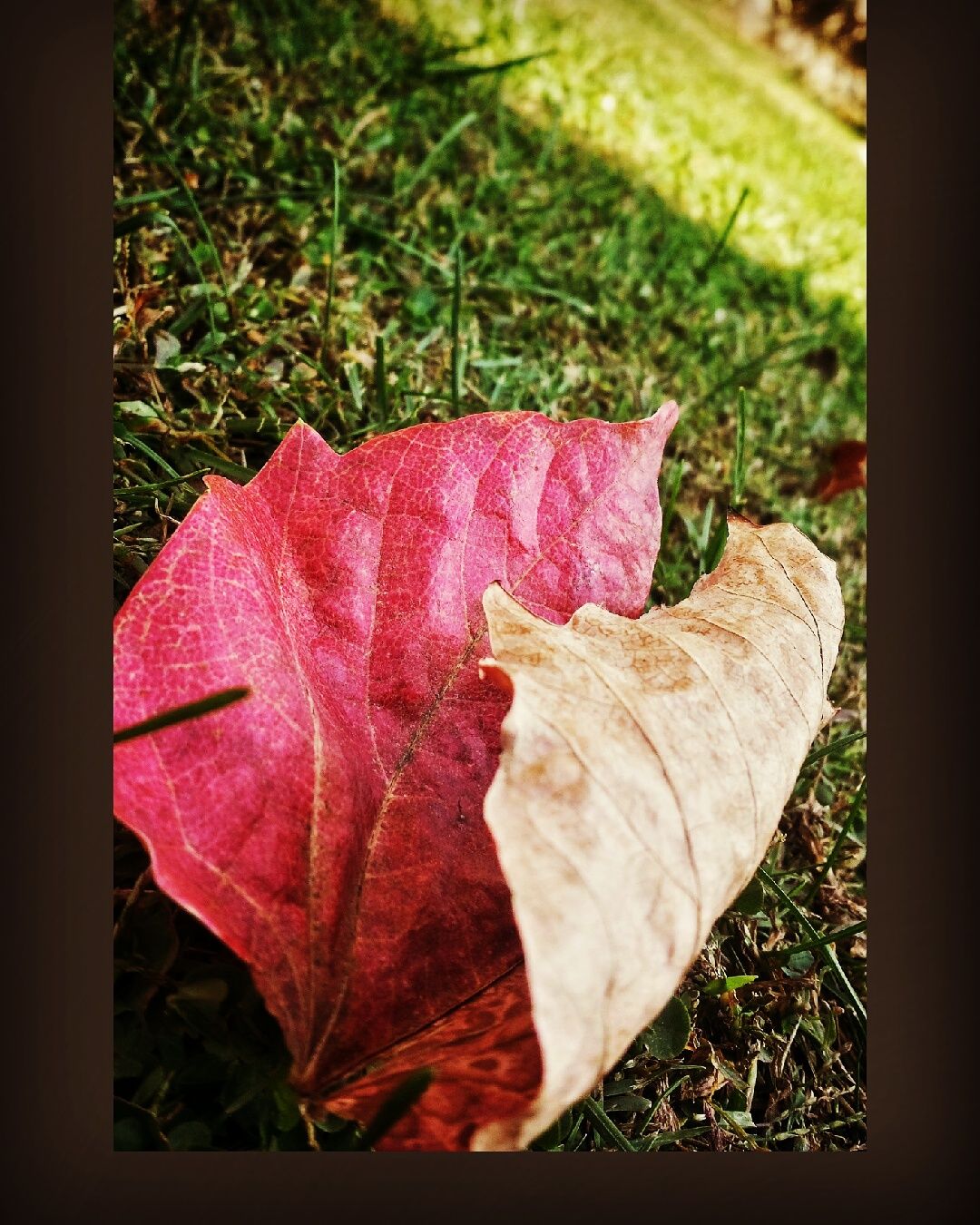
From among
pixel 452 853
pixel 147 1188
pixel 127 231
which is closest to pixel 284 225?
pixel 127 231

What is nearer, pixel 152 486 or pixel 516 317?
pixel 152 486

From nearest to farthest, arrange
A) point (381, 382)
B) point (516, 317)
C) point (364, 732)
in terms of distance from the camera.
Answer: point (364, 732) < point (381, 382) < point (516, 317)

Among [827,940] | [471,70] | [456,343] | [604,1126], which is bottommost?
[604,1126]

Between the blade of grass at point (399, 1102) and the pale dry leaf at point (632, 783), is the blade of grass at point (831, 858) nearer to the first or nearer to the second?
the pale dry leaf at point (632, 783)

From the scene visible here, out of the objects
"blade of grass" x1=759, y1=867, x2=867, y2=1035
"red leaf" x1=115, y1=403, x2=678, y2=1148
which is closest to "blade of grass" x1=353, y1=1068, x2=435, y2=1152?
"red leaf" x1=115, y1=403, x2=678, y2=1148

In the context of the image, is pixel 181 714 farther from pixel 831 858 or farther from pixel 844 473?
pixel 844 473

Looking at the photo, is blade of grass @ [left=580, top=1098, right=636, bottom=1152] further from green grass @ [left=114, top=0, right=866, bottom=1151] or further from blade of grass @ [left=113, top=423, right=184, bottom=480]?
blade of grass @ [left=113, top=423, right=184, bottom=480]
